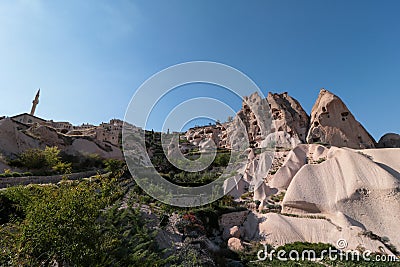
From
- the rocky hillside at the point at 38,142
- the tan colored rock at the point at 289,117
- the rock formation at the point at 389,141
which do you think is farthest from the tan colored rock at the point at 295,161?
the rocky hillside at the point at 38,142

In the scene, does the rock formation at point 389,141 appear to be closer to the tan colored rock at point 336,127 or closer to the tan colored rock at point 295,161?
A: the tan colored rock at point 336,127

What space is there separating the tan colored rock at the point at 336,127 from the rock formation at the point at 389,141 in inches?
82.5

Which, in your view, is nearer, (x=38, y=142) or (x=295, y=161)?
(x=295, y=161)

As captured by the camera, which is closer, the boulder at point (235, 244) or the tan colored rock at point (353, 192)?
the boulder at point (235, 244)

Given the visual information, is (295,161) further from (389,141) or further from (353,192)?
(389,141)

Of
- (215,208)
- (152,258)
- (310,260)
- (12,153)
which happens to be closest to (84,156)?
(12,153)

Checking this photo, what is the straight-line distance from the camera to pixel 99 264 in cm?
484

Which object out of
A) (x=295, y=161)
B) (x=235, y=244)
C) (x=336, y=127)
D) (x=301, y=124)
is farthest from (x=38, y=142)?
(x=336, y=127)

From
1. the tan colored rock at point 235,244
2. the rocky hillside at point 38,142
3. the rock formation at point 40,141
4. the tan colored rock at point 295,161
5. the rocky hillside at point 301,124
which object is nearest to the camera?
the tan colored rock at point 235,244

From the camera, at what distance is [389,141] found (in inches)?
1169

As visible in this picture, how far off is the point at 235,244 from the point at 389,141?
29130 mm

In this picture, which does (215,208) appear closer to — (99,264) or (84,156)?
(99,264)

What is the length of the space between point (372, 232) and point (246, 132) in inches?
974

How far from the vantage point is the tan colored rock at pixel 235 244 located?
1187 centimetres
